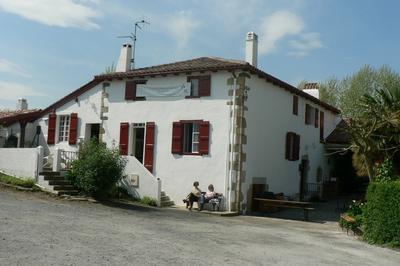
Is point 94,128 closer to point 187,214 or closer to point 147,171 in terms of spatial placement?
point 147,171

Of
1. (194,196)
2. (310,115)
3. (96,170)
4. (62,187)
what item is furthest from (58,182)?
(310,115)

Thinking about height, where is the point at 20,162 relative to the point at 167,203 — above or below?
above

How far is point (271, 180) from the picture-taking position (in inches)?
838

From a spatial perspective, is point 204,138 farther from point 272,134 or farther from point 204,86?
point 272,134

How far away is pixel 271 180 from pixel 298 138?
3.65m

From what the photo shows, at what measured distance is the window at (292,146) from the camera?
22812mm


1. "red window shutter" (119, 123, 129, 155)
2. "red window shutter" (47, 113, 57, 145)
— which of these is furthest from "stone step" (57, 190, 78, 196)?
"red window shutter" (47, 113, 57, 145)

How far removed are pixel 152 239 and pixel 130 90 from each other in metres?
11.8

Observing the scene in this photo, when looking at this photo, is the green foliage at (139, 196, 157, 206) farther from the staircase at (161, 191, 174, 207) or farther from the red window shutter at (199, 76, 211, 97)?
the red window shutter at (199, 76, 211, 97)

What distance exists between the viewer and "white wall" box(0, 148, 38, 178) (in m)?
18.9

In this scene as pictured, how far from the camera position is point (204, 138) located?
19172 millimetres

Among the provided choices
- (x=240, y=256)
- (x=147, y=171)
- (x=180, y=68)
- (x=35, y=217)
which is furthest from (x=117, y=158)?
(x=240, y=256)

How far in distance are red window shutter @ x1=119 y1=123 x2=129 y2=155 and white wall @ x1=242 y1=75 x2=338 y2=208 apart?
5.30 m

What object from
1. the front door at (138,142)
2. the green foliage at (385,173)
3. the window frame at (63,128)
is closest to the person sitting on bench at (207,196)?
the front door at (138,142)
